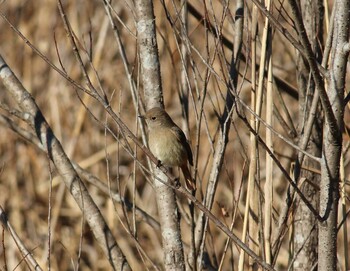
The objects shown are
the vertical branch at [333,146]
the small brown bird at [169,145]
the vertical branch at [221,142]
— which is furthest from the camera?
the small brown bird at [169,145]

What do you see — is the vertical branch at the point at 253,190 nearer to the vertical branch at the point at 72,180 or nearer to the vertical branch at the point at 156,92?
the vertical branch at the point at 156,92

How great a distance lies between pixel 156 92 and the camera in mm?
2732

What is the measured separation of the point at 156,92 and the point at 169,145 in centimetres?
106

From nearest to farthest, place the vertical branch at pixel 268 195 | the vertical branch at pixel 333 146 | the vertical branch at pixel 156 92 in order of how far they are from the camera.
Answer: the vertical branch at pixel 333 146, the vertical branch at pixel 268 195, the vertical branch at pixel 156 92

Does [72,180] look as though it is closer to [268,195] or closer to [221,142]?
[221,142]

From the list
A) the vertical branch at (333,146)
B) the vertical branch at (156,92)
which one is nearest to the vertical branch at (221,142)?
the vertical branch at (156,92)

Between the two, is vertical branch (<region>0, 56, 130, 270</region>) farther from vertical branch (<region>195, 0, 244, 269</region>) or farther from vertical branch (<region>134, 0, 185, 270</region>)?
vertical branch (<region>195, 0, 244, 269</region>)

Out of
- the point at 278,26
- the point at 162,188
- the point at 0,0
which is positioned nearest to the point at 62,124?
the point at 0,0

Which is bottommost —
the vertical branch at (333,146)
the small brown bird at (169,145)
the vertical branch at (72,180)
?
the vertical branch at (333,146)

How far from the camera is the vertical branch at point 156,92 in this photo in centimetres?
268

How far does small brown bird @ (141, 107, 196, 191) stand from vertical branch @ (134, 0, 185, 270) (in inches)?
33.3

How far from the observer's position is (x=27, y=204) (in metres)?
6.55

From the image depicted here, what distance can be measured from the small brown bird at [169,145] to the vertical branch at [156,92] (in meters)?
0.85

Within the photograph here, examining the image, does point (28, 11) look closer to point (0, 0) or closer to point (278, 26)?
point (0, 0)
